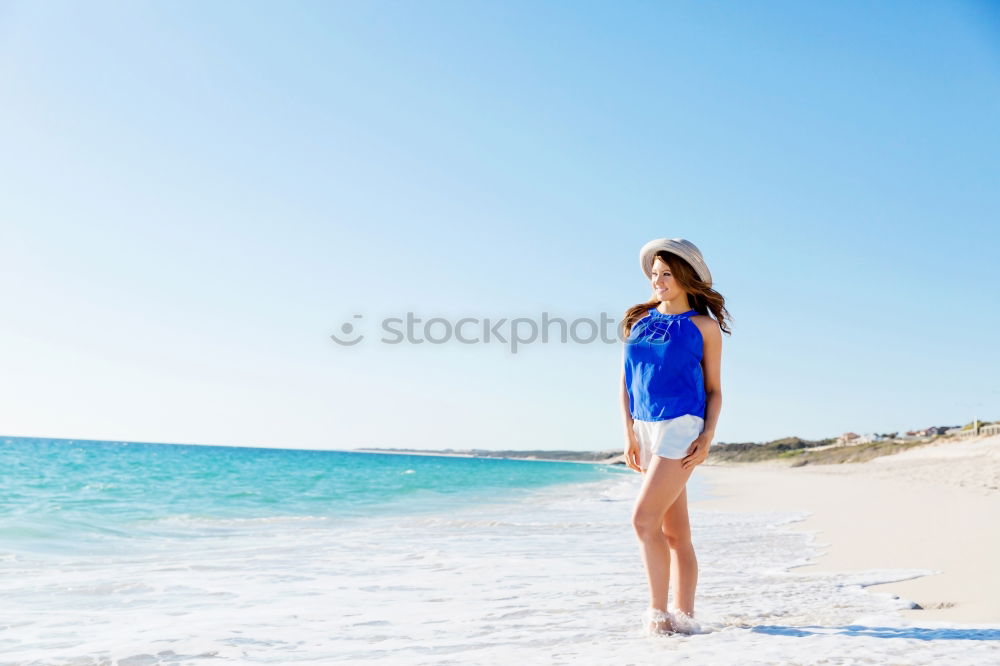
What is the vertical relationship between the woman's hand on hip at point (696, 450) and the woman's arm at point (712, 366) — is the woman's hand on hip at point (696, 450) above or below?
below

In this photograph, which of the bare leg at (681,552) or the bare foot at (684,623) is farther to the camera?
the bare leg at (681,552)

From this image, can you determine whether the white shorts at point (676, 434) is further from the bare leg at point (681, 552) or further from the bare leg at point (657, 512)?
the bare leg at point (681, 552)

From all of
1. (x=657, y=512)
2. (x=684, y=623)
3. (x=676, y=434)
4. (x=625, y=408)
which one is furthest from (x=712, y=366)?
(x=684, y=623)

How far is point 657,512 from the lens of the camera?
298 centimetres

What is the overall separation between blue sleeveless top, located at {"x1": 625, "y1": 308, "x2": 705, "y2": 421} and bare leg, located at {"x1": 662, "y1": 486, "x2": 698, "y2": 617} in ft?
1.28

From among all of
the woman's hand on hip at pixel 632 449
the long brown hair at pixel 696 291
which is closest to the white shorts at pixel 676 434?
the woman's hand on hip at pixel 632 449

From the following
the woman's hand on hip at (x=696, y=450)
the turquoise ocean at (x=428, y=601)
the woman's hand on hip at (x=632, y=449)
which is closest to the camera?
the turquoise ocean at (x=428, y=601)

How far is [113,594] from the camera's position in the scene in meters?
4.45

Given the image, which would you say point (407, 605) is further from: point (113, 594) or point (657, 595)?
point (113, 594)

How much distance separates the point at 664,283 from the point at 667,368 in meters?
0.37

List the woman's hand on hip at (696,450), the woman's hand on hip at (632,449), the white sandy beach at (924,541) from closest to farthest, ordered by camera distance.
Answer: the woman's hand on hip at (696,450)
the woman's hand on hip at (632,449)
the white sandy beach at (924,541)

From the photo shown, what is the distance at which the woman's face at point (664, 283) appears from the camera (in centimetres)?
311

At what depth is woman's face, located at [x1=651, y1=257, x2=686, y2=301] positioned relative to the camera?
311cm

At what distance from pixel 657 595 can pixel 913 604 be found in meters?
1.46
